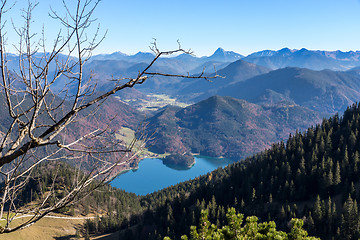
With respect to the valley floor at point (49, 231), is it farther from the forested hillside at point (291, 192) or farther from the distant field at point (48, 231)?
the forested hillside at point (291, 192)

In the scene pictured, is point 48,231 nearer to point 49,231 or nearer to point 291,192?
point 49,231

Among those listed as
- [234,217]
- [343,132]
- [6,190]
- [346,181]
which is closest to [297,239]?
[234,217]

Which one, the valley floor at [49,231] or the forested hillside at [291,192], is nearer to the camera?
the forested hillside at [291,192]

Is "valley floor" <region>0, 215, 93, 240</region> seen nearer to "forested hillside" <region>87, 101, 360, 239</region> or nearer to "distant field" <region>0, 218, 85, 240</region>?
"distant field" <region>0, 218, 85, 240</region>

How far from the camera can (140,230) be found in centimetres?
11294

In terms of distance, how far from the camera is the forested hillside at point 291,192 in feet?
265

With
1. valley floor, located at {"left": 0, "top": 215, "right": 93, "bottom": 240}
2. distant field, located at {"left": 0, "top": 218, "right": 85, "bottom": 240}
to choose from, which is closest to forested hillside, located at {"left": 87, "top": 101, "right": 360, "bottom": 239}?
valley floor, located at {"left": 0, "top": 215, "right": 93, "bottom": 240}

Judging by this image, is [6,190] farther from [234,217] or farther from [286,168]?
[286,168]

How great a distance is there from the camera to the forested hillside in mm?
80812

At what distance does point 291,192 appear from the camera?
316 feet

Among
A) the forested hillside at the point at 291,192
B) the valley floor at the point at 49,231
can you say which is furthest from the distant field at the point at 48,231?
the forested hillside at the point at 291,192

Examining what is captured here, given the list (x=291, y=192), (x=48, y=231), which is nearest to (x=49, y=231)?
(x=48, y=231)

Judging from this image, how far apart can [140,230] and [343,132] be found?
104306mm

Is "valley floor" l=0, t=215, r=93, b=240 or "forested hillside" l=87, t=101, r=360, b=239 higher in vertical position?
"forested hillside" l=87, t=101, r=360, b=239
